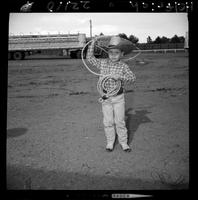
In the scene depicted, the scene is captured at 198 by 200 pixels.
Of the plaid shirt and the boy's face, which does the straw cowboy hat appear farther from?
the plaid shirt

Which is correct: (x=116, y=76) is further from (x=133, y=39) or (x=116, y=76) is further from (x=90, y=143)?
(x=90, y=143)

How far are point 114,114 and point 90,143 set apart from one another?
593 millimetres

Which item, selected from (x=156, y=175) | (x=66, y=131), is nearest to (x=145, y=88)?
(x=66, y=131)

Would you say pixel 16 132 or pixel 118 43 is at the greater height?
pixel 118 43

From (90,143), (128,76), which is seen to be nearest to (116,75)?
(128,76)

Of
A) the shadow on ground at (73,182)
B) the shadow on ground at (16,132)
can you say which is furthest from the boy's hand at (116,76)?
the shadow on ground at (16,132)

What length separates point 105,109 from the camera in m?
3.83

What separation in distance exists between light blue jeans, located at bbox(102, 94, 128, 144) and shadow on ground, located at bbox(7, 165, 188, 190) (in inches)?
29.8

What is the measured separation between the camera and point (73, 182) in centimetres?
315

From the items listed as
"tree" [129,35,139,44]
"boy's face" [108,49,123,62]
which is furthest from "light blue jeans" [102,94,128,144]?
"tree" [129,35,139,44]

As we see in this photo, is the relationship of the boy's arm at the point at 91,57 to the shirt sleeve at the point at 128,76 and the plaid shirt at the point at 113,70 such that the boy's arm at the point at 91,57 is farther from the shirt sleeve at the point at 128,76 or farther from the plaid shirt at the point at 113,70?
the shirt sleeve at the point at 128,76
